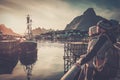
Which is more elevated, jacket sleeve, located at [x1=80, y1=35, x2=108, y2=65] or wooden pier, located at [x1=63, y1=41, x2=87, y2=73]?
jacket sleeve, located at [x1=80, y1=35, x2=108, y2=65]

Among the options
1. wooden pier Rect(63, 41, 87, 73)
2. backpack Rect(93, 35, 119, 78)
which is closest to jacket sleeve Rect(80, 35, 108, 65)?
backpack Rect(93, 35, 119, 78)

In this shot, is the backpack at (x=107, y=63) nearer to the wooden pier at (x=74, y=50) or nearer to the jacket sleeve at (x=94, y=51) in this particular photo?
the jacket sleeve at (x=94, y=51)

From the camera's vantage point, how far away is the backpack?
130 inches

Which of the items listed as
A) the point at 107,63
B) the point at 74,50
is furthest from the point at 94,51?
the point at 74,50

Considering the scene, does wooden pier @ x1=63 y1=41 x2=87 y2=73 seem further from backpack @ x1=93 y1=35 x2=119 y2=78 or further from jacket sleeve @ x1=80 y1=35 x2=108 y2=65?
jacket sleeve @ x1=80 y1=35 x2=108 y2=65

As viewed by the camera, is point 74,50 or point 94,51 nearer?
point 94,51

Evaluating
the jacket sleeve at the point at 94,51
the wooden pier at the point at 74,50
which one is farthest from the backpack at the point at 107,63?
the wooden pier at the point at 74,50

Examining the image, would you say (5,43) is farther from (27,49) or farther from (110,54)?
(110,54)

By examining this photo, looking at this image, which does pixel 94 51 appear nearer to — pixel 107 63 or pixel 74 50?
pixel 107 63

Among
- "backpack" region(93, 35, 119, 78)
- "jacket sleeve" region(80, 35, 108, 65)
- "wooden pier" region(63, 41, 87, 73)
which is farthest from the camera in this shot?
"wooden pier" region(63, 41, 87, 73)

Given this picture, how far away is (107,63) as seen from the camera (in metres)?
3.31

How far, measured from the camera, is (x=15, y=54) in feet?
221

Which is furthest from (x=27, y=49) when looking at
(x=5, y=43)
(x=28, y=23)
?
(x=28, y=23)

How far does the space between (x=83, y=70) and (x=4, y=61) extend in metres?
55.7
